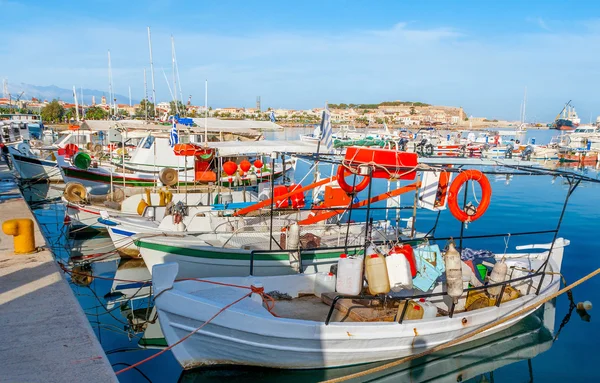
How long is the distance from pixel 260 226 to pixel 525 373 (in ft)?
21.7

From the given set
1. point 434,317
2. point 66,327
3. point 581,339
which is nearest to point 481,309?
point 434,317

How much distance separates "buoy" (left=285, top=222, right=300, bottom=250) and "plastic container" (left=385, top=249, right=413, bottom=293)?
A: 275 cm

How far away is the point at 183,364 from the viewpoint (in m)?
7.28

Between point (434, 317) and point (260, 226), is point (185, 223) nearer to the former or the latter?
point (260, 226)

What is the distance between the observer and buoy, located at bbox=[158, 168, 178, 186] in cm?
1725

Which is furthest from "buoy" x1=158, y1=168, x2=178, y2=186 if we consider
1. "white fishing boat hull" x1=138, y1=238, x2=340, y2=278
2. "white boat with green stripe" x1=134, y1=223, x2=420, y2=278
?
"white fishing boat hull" x1=138, y1=238, x2=340, y2=278

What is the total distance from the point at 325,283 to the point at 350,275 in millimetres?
1408

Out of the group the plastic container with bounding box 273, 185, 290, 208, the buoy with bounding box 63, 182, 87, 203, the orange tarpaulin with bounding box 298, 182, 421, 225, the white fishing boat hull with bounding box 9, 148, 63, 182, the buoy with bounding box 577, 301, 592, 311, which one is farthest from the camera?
the white fishing boat hull with bounding box 9, 148, 63, 182

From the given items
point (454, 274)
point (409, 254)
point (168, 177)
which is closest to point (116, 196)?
point (168, 177)

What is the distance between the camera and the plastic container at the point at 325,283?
28.4 ft

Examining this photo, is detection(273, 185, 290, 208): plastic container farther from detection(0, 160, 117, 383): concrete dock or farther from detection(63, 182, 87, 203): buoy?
detection(63, 182, 87, 203): buoy

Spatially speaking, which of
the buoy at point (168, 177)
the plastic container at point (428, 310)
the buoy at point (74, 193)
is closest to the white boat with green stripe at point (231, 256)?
the plastic container at point (428, 310)

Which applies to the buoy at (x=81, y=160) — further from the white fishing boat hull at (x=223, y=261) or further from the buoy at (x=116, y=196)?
the white fishing boat hull at (x=223, y=261)

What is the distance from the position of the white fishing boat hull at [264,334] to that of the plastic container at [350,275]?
1.98ft
